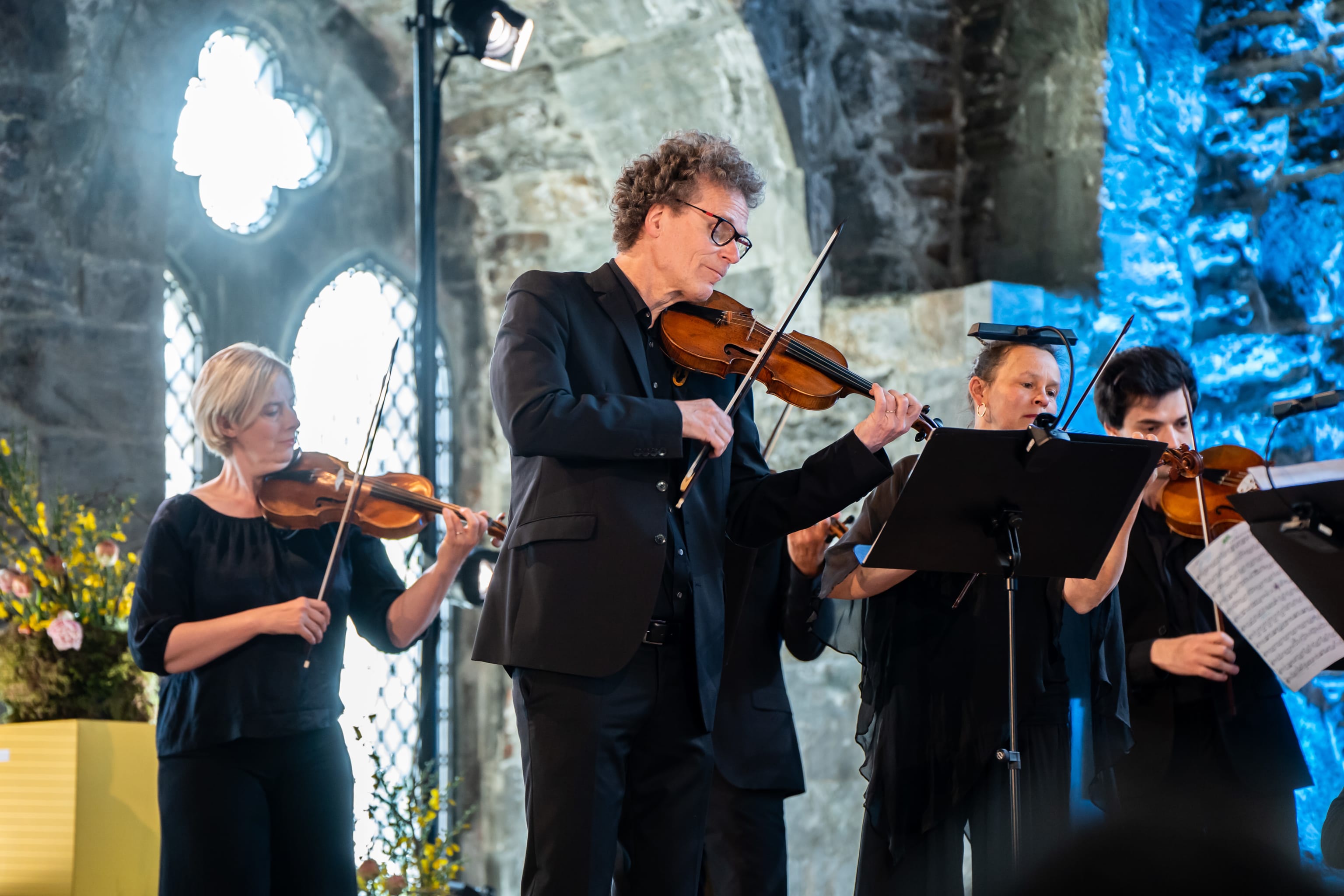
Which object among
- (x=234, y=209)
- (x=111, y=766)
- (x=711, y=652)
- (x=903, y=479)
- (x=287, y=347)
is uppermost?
(x=234, y=209)

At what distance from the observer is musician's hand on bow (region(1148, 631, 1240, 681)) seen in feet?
9.53

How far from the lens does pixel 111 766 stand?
336 centimetres

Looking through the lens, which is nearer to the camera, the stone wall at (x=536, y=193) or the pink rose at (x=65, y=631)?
the pink rose at (x=65, y=631)

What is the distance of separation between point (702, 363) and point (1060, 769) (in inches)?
41.8

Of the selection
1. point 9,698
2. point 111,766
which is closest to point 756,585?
point 111,766

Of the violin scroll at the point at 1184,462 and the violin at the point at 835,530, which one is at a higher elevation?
the violin scroll at the point at 1184,462

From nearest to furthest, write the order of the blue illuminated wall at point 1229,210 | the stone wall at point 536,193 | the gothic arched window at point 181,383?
the stone wall at point 536,193 → the blue illuminated wall at point 1229,210 → the gothic arched window at point 181,383

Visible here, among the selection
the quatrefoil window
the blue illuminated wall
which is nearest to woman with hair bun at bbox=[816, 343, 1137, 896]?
the blue illuminated wall

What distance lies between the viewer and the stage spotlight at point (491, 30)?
416 centimetres

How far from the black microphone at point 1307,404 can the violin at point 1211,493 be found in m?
0.34

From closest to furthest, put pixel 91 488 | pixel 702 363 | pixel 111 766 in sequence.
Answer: pixel 702 363
pixel 111 766
pixel 91 488

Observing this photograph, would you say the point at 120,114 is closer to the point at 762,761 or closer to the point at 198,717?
the point at 198,717

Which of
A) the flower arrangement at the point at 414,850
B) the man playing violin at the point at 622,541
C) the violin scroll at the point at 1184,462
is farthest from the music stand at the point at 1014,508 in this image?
the flower arrangement at the point at 414,850

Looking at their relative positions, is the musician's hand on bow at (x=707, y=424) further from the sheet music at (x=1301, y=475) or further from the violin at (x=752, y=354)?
the sheet music at (x=1301, y=475)
